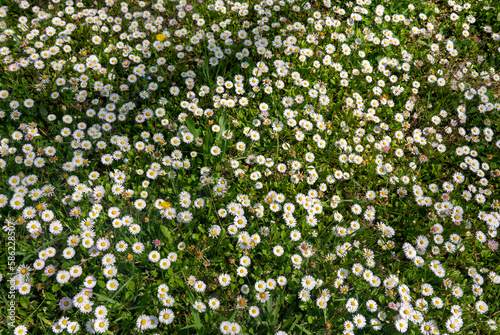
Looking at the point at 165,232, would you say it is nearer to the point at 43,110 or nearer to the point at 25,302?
the point at 25,302

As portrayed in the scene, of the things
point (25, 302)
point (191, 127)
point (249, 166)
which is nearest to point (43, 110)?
point (191, 127)

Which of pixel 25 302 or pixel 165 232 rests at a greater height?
pixel 165 232

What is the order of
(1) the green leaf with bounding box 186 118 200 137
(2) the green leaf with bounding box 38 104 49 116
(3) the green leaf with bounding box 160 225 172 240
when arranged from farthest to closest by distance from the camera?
(2) the green leaf with bounding box 38 104 49 116 < (1) the green leaf with bounding box 186 118 200 137 < (3) the green leaf with bounding box 160 225 172 240

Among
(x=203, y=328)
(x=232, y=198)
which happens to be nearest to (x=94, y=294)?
(x=203, y=328)

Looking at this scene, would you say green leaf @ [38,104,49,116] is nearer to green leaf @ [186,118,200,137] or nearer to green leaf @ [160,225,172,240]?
green leaf @ [186,118,200,137]

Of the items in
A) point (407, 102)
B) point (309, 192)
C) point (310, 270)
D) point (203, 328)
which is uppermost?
point (407, 102)

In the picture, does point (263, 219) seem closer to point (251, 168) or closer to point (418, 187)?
point (251, 168)

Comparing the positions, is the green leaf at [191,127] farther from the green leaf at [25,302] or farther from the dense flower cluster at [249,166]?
the green leaf at [25,302]

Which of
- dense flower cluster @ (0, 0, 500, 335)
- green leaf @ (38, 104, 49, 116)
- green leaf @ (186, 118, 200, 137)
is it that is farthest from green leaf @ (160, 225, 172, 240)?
green leaf @ (38, 104, 49, 116)
